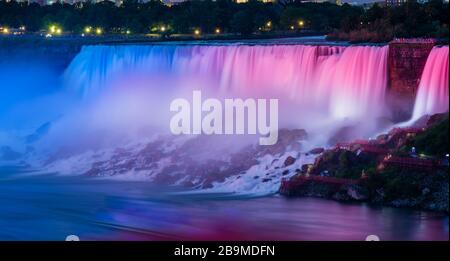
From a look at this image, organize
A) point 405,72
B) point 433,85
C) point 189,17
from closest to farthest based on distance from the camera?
point 433,85
point 405,72
point 189,17

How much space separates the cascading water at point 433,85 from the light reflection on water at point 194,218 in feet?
17.9

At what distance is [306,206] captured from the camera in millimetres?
29734

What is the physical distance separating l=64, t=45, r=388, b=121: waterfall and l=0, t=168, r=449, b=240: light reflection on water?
711cm

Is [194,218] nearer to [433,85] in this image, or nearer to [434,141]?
[434,141]

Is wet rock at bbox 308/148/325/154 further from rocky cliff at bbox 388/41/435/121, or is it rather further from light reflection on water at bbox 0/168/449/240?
light reflection on water at bbox 0/168/449/240

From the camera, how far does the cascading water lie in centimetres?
3344

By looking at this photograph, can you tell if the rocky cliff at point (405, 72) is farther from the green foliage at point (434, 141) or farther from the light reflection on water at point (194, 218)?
the light reflection on water at point (194, 218)

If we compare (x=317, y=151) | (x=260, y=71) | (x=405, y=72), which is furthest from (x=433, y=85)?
(x=260, y=71)

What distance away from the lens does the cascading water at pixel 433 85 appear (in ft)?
110

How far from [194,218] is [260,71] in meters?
12.8

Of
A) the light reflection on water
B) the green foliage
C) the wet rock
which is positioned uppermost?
the green foliage

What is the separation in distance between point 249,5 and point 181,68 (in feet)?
81.0

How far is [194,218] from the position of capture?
95.8ft

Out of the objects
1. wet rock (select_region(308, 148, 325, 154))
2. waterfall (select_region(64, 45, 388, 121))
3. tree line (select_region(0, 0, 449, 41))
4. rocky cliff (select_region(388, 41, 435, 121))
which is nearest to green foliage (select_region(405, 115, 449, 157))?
wet rock (select_region(308, 148, 325, 154))
